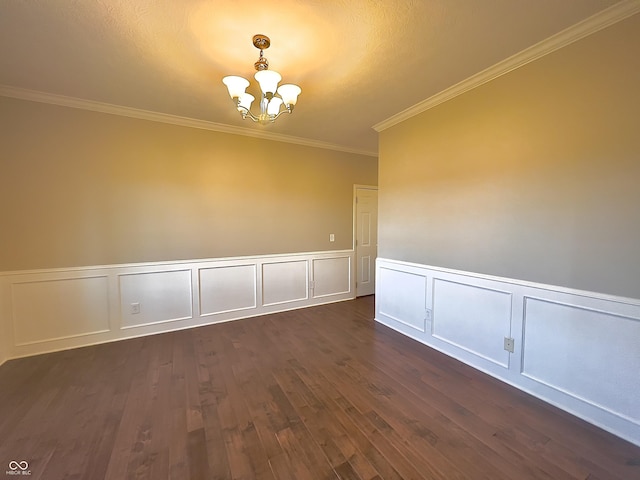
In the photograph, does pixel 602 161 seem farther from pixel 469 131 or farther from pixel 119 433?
pixel 119 433

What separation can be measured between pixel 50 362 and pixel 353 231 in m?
4.23

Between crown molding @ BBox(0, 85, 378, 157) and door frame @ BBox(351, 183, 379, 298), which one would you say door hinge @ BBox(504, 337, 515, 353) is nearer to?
door frame @ BBox(351, 183, 379, 298)

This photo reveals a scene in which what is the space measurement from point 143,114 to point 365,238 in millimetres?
3816

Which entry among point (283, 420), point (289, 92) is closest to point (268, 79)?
point (289, 92)

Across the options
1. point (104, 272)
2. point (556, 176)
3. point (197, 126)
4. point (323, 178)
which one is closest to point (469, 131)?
point (556, 176)

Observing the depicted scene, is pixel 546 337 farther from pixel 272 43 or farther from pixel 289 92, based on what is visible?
pixel 272 43

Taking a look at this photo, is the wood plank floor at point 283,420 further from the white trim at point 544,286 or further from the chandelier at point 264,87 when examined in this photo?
the chandelier at point 264,87

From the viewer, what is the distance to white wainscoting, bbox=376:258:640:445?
1729 millimetres

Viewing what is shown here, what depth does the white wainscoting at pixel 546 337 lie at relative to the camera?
1.73 m

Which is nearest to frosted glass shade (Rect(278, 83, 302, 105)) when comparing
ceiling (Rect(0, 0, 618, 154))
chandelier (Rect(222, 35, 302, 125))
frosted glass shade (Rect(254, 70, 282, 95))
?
chandelier (Rect(222, 35, 302, 125))

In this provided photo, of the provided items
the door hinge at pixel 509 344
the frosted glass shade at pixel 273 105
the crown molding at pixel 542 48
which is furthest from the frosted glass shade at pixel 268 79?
the door hinge at pixel 509 344

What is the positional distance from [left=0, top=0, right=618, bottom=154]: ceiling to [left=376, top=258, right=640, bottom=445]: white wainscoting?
75.1 inches

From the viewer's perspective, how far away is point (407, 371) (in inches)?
99.3

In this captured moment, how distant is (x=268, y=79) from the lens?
1951mm
